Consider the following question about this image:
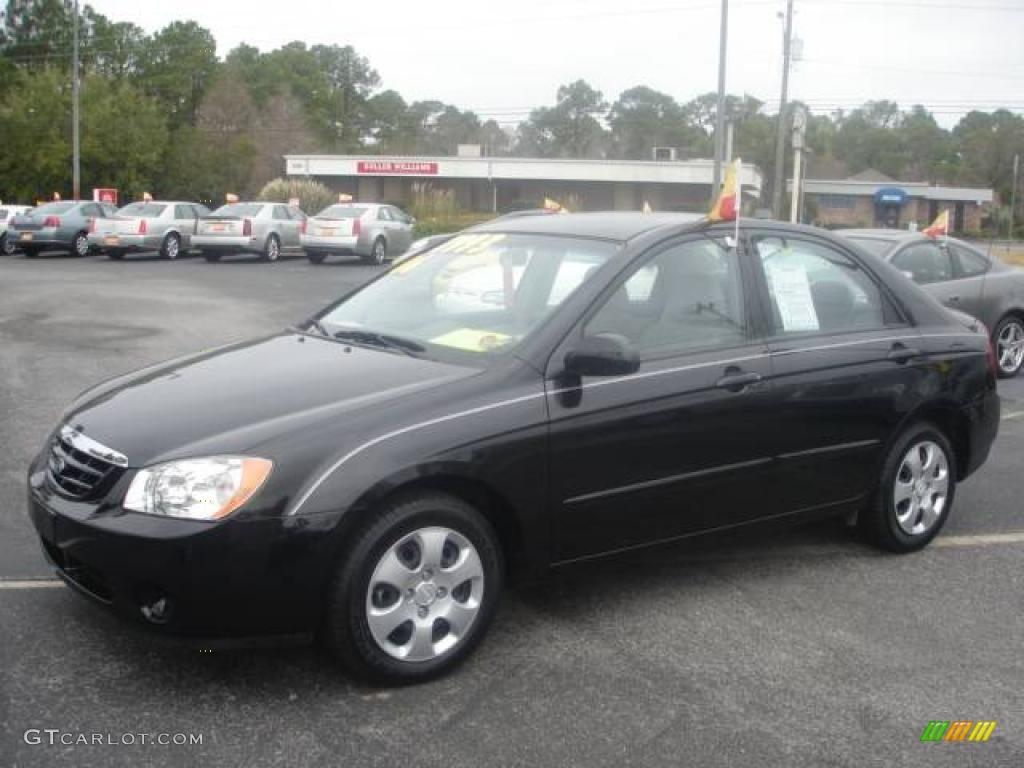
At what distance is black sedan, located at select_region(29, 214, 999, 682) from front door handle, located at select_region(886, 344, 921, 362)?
0.02m

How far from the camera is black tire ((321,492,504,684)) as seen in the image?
3.66m

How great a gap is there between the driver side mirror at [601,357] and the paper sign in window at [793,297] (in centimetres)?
114

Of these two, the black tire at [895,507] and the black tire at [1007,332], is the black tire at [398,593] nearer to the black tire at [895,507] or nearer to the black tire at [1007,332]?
the black tire at [895,507]

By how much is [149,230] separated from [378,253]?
5.42 metres

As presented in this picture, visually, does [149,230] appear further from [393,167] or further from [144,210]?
[393,167]

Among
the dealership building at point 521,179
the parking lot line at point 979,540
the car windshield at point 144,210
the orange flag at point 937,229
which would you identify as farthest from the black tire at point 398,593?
the dealership building at point 521,179

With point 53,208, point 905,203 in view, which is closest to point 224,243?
point 53,208

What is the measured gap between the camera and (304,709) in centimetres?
362

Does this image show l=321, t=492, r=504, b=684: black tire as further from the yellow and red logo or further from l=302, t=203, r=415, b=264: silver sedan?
l=302, t=203, r=415, b=264: silver sedan

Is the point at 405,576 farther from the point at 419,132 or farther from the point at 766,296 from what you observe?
the point at 419,132

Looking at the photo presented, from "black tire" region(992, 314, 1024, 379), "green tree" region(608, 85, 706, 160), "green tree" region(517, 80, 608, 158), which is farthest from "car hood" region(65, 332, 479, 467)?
"green tree" region(517, 80, 608, 158)

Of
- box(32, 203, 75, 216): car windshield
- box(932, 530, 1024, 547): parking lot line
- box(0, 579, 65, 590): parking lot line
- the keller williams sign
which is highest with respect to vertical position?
the keller williams sign

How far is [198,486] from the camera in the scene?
3559 millimetres

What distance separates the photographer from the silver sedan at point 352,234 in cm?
2636
